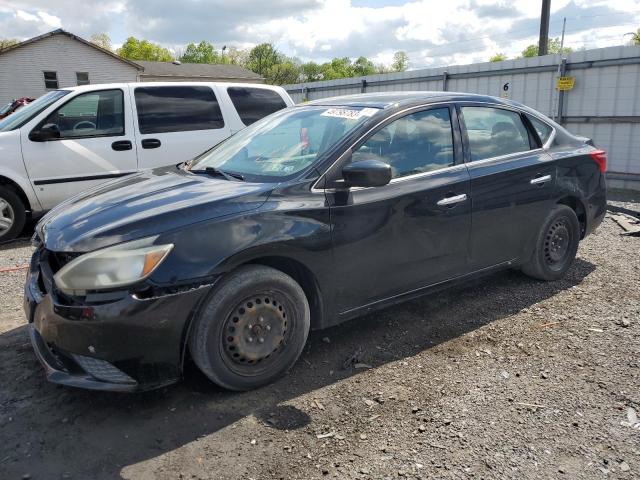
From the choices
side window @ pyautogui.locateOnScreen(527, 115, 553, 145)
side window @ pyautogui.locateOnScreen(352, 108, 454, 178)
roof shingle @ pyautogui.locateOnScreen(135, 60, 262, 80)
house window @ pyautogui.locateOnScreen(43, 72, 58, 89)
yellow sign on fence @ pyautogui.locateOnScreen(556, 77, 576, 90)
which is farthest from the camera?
roof shingle @ pyautogui.locateOnScreen(135, 60, 262, 80)

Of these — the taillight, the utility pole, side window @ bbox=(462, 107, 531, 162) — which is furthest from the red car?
the utility pole

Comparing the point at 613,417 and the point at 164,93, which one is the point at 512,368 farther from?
the point at 164,93


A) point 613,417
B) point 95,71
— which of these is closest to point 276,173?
point 613,417

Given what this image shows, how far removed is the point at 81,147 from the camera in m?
6.68

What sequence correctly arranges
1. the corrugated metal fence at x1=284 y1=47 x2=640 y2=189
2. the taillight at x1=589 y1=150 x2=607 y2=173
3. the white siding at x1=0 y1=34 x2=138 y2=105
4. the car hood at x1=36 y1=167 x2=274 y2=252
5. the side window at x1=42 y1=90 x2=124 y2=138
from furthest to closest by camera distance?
the white siding at x1=0 y1=34 x2=138 y2=105 < the corrugated metal fence at x1=284 y1=47 x2=640 y2=189 < the side window at x1=42 y1=90 x2=124 y2=138 < the taillight at x1=589 y1=150 x2=607 y2=173 < the car hood at x1=36 y1=167 x2=274 y2=252

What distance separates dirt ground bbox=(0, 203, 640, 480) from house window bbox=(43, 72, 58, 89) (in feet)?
119

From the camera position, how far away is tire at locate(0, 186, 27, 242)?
644 cm

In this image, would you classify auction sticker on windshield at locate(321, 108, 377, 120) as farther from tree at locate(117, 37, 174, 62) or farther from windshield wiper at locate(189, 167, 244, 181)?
tree at locate(117, 37, 174, 62)

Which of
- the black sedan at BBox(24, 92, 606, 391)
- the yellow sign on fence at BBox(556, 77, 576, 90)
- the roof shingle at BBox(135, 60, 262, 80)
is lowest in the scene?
the black sedan at BBox(24, 92, 606, 391)

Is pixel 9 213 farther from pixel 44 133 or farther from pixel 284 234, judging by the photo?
pixel 284 234

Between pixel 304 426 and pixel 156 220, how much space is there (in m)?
1.33

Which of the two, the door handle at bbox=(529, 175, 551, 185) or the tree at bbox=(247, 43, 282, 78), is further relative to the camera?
the tree at bbox=(247, 43, 282, 78)

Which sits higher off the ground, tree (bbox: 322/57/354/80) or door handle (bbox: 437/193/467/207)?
tree (bbox: 322/57/354/80)

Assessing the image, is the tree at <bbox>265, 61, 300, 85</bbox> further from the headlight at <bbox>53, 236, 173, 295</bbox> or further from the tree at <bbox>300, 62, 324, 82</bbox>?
the headlight at <bbox>53, 236, 173, 295</bbox>
